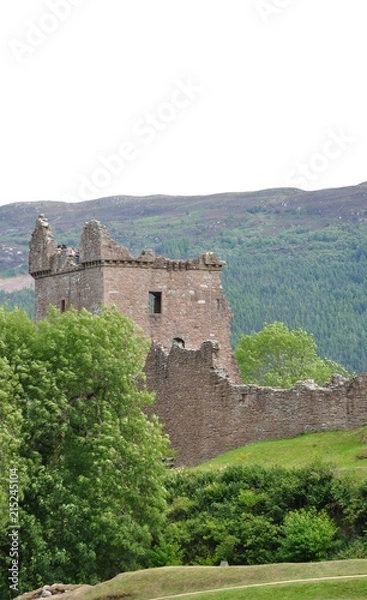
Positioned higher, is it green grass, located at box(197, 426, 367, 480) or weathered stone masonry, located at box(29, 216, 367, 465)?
weathered stone masonry, located at box(29, 216, 367, 465)

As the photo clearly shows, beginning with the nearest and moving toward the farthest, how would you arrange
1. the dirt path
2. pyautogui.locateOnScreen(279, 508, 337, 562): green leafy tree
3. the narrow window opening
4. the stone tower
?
the dirt path, pyautogui.locateOnScreen(279, 508, 337, 562): green leafy tree, the stone tower, the narrow window opening

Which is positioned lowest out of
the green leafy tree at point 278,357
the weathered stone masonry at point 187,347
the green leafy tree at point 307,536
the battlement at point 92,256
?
the green leafy tree at point 307,536

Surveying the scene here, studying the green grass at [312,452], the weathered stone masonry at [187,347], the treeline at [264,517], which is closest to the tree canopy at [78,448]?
the treeline at [264,517]

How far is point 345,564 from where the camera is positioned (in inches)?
1809

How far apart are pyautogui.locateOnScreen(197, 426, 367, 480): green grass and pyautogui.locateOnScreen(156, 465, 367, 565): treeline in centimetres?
146

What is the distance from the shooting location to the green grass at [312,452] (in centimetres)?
5830

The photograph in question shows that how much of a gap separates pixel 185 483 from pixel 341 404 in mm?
7070

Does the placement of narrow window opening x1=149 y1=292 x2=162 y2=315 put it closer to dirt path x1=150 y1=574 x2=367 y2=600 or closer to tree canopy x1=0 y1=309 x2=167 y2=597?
tree canopy x1=0 y1=309 x2=167 y2=597

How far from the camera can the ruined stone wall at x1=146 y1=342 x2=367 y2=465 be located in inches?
2486

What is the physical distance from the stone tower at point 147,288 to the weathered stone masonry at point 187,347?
0.05 meters

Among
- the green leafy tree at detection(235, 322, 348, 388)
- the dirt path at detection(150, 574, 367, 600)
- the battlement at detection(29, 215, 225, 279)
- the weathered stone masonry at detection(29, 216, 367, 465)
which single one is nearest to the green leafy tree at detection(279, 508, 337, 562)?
the dirt path at detection(150, 574, 367, 600)

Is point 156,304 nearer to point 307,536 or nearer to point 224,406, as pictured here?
point 224,406

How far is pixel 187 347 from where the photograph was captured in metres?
78.1

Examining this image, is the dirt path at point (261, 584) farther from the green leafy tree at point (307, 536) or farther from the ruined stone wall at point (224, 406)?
the ruined stone wall at point (224, 406)
